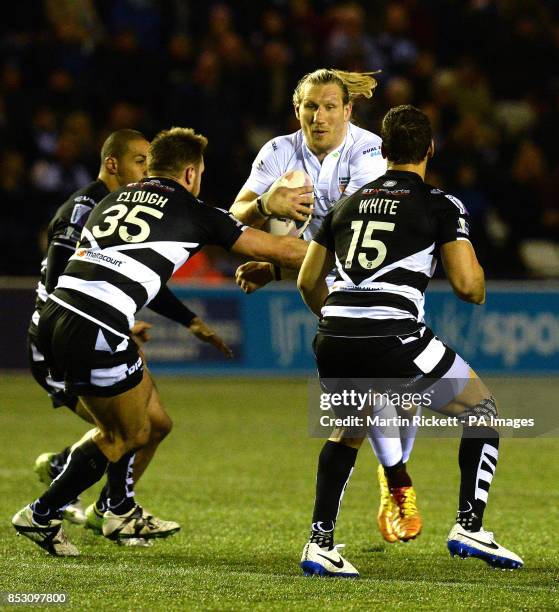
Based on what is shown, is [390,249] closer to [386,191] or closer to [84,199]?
[386,191]

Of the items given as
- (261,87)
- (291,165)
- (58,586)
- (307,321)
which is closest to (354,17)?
(261,87)

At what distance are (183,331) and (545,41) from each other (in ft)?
22.8

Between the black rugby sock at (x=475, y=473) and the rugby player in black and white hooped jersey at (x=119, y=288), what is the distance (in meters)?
1.14

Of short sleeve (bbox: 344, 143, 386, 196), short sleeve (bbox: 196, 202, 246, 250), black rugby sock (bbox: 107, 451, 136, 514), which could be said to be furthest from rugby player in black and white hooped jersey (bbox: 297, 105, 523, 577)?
black rugby sock (bbox: 107, 451, 136, 514)

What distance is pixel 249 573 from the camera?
571cm

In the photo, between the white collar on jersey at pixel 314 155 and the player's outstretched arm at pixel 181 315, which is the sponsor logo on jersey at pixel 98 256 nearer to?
the player's outstretched arm at pixel 181 315

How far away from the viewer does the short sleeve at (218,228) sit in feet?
19.7

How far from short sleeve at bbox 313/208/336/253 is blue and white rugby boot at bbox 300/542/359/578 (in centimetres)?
129

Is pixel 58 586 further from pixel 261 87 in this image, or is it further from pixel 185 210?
pixel 261 87

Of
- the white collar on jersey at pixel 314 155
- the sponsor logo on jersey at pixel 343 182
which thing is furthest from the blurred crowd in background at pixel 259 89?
the sponsor logo on jersey at pixel 343 182

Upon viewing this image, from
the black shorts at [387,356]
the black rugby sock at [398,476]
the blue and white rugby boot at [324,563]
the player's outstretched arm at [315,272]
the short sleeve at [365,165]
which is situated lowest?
the blue and white rugby boot at [324,563]

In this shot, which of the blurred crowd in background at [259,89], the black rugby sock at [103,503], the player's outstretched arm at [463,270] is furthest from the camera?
the blurred crowd in background at [259,89]

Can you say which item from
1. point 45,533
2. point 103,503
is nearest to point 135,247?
point 45,533

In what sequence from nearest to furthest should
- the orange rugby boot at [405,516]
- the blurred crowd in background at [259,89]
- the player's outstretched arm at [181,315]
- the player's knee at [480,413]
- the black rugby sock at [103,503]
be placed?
1. the player's knee at [480,413]
2. the orange rugby boot at [405,516]
3. the black rugby sock at [103,503]
4. the player's outstretched arm at [181,315]
5. the blurred crowd in background at [259,89]
